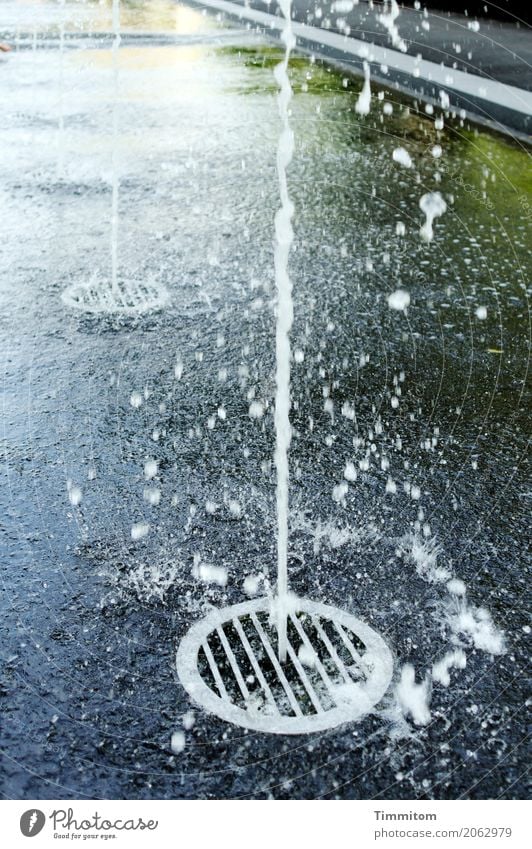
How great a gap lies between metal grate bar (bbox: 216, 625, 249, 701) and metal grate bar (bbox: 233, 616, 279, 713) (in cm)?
5

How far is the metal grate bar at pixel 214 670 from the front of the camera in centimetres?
297

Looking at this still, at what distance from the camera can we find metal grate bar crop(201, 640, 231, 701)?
9.73 ft

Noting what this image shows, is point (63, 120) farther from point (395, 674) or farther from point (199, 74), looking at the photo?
point (395, 674)

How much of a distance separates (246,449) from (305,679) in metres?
1.48

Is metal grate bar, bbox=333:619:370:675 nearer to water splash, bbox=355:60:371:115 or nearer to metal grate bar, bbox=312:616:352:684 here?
metal grate bar, bbox=312:616:352:684

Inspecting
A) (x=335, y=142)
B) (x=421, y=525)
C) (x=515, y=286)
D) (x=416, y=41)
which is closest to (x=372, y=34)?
(x=416, y=41)

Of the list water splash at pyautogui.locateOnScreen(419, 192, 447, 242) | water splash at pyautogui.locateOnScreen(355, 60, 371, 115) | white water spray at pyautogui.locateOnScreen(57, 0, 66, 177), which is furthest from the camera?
water splash at pyautogui.locateOnScreen(355, 60, 371, 115)

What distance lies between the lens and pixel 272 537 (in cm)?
372

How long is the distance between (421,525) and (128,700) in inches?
54.4

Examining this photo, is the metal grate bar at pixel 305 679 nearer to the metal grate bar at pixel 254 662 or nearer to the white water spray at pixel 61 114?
the metal grate bar at pixel 254 662

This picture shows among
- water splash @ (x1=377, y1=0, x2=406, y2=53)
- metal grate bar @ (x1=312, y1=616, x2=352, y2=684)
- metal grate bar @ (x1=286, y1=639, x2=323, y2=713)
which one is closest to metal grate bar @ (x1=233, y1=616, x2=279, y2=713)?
metal grate bar @ (x1=286, y1=639, x2=323, y2=713)

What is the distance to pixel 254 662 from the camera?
3.07 meters

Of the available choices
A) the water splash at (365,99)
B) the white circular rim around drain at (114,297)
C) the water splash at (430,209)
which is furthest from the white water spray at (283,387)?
the water splash at (365,99)

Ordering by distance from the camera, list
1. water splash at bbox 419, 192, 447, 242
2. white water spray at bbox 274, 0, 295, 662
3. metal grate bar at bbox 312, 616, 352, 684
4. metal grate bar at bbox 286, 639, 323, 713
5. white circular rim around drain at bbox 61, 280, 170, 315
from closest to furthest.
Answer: metal grate bar at bbox 286, 639, 323, 713, metal grate bar at bbox 312, 616, 352, 684, white water spray at bbox 274, 0, 295, 662, white circular rim around drain at bbox 61, 280, 170, 315, water splash at bbox 419, 192, 447, 242
